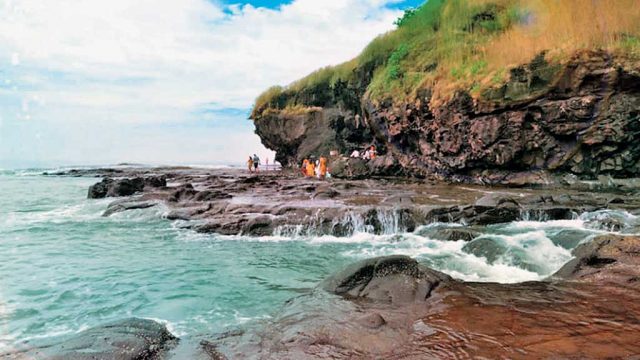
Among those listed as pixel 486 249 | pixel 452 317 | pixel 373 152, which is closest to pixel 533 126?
pixel 373 152

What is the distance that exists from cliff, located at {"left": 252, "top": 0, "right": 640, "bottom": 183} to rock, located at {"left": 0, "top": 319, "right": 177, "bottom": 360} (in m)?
19.4

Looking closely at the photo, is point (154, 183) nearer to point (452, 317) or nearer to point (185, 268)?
point (185, 268)

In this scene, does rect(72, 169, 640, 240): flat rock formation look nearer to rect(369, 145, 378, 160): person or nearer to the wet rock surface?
the wet rock surface

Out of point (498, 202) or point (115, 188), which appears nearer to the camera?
point (498, 202)

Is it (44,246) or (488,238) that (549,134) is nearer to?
(488,238)

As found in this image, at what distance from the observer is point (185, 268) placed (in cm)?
866

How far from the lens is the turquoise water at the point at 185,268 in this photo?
6027mm

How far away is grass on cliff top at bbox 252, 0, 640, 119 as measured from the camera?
18562 mm

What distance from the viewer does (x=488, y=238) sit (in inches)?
361

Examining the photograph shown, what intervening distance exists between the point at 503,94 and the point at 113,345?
2024 cm

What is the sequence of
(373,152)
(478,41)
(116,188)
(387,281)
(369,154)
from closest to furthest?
(387,281) → (116,188) → (478,41) → (373,152) → (369,154)

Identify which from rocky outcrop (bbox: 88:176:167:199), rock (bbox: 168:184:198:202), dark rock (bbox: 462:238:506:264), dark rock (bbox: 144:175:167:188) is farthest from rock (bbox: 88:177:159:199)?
dark rock (bbox: 462:238:506:264)

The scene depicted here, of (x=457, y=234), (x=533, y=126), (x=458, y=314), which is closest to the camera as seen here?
(x=458, y=314)

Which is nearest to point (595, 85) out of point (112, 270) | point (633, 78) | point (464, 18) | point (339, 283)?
point (633, 78)
